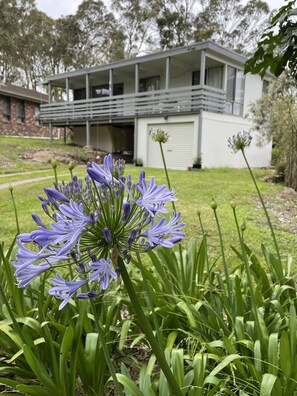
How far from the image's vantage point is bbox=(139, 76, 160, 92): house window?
746 inches

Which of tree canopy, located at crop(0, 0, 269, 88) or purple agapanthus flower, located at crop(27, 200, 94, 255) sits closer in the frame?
purple agapanthus flower, located at crop(27, 200, 94, 255)

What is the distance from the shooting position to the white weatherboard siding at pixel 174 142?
14.9m

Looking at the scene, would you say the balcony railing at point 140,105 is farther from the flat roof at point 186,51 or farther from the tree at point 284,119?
the tree at point 284,119

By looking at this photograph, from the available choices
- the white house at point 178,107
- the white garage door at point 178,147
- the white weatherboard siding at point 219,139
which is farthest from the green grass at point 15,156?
the white weatherboard siding at point 219,139

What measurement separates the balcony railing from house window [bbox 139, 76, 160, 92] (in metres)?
1.22

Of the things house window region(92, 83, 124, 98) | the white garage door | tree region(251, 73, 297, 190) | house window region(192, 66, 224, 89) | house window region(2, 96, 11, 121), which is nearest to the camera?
tree region(251, 73, 297, 190)

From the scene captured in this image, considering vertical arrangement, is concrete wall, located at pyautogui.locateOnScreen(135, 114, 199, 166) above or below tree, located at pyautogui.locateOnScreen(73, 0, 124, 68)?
below

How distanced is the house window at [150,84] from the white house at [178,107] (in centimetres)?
2

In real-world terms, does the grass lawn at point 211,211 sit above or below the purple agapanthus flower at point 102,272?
below

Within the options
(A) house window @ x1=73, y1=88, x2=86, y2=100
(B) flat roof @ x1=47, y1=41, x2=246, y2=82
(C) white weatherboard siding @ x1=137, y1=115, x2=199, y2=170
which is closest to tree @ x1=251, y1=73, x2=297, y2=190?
(C) white weatherboard siding @ x1=137, y1=115, x2=199, y2=170

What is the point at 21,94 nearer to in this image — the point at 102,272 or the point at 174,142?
the point at 174,142

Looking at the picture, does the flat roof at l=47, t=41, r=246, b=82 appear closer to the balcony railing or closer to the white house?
the white house

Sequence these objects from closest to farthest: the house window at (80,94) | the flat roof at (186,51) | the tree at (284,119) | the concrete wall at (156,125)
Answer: the tree at (284,119) < the flat roof at (186,51) < the concrete wall at (156,125) < the house window at (80,94)

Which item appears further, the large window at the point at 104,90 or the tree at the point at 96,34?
the tree at the point at 96,34
